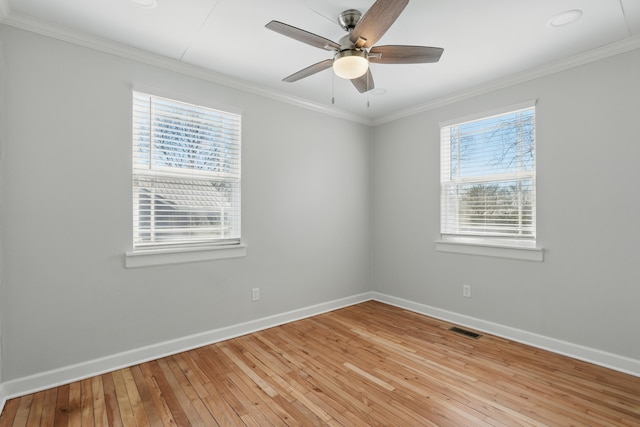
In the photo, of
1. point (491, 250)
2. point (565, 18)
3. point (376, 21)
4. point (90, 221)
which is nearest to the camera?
point (376, 21)

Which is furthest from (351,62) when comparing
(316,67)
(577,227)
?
(577,227)

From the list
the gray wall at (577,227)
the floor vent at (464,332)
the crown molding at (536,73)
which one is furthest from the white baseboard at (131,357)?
the crown molding at (536,73)

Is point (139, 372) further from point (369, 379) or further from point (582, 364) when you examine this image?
point (582, 364)

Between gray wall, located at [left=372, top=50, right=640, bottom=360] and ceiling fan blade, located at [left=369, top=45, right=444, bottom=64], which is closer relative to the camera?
ceiling fan blade, located at [left=369, top=45, right=444, bottom=64]

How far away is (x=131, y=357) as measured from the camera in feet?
8.58

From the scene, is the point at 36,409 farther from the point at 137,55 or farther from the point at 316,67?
the point at 316,67

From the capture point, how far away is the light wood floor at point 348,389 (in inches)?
77.2

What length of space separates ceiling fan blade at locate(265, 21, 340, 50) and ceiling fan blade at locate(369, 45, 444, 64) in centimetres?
28

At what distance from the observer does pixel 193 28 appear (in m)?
2.34

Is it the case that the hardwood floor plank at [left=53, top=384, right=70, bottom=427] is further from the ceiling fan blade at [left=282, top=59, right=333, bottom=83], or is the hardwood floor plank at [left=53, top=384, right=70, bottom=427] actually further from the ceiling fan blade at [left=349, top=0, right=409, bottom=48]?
the ceiling fan blade at [left=349, top=0, right=409, bottom=48]

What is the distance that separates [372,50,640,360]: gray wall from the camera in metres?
2.52

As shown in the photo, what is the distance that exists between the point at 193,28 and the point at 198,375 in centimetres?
267

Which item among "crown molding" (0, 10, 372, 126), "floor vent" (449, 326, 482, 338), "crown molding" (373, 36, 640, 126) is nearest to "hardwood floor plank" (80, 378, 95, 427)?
"crown molding" (0, 10, 372, 126)

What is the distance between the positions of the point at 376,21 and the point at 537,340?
313 cm
